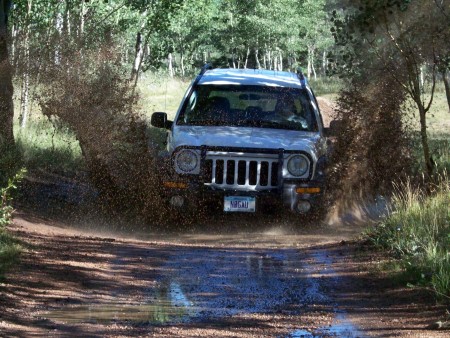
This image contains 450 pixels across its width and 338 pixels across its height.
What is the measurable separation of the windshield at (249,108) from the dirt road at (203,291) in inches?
66.9

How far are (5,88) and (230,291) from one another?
842 centimetres

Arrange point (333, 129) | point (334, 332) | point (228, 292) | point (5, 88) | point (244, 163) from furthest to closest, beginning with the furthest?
point (5, 88), point (333, 129), point (244, 163), point (228, 292), point (334, 332)

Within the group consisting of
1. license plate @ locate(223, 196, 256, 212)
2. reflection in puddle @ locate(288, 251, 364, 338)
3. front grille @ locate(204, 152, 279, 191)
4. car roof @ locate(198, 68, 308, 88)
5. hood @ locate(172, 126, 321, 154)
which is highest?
car roof @ locate(198, 68, 308, 88)

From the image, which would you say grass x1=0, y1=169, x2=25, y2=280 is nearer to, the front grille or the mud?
the mud

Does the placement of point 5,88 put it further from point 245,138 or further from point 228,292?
point 228,292

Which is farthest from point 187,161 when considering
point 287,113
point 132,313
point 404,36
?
point 132,313

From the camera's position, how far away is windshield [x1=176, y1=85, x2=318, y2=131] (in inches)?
467

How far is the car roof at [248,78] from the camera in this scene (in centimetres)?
1241

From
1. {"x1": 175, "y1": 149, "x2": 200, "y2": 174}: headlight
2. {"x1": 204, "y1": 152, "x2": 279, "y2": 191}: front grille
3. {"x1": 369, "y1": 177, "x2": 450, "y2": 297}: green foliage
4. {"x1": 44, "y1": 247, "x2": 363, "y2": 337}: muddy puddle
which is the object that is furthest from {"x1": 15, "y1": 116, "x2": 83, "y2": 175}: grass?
{"x1": 369, "y1": 177, "x2": 450, "y2": 297}: green foliage

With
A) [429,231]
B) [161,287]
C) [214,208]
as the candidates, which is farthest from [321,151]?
[161,287]

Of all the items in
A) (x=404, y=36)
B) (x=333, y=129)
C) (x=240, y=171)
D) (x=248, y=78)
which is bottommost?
(x=240, y=171)

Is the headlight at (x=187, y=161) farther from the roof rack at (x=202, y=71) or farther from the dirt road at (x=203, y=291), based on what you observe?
the roof rack at (x=202, y=71)

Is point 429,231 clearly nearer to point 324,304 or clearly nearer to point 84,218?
point 324,304

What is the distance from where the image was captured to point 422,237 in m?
8.66
